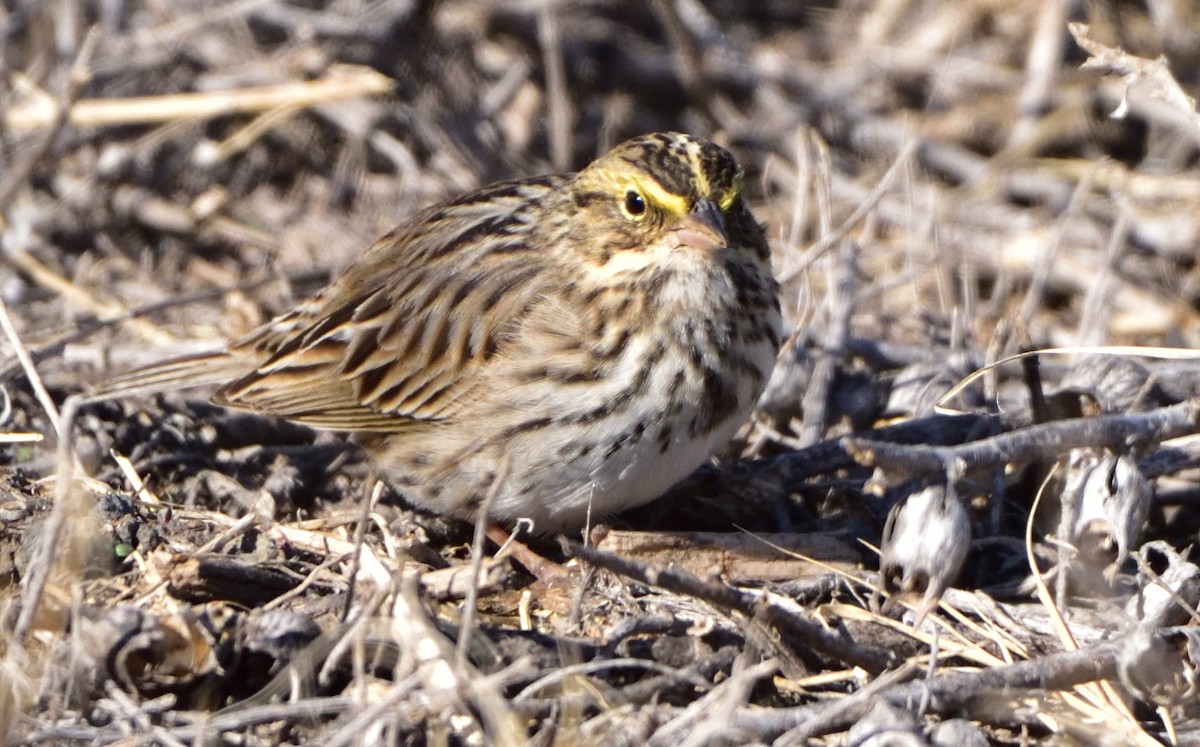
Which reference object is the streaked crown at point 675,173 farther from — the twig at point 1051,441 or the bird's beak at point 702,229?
the twig at point 1051,441

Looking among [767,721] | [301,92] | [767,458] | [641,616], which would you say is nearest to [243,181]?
[301,92]

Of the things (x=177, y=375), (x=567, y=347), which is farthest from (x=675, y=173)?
(x=177, y=375)

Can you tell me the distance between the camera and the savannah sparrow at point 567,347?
493cm

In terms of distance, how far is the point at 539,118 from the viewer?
332 inches

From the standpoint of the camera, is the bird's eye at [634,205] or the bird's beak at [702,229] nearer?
the bird's beak at [702,229]

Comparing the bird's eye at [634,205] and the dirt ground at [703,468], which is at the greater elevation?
the bird's eye at [634,205]

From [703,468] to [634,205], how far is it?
105 cm

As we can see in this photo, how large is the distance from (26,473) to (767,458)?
8.24ft

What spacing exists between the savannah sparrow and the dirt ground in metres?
0.29

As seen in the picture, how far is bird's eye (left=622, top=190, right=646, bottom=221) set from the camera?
5.02 m

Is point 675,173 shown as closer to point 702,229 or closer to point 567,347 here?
point 702,229

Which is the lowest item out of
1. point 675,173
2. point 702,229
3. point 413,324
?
point 413,324

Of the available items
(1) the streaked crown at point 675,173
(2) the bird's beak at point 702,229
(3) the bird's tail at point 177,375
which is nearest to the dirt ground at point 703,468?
(3) the bird's tail at point 177,375

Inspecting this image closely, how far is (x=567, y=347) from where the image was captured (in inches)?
199
